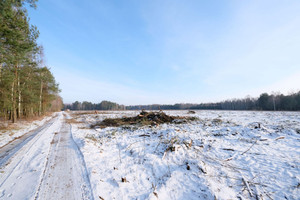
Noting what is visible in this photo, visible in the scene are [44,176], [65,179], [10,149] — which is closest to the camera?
[65,179]

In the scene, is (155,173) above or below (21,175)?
below

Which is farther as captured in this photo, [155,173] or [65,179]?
[155,173]

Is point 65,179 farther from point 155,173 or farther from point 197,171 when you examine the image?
point 197,171

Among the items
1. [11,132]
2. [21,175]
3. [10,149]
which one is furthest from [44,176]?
[11,132]

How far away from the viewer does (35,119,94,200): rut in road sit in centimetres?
279

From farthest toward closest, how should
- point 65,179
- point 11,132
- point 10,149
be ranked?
point 11,132 < point 10,149 < point 65,179

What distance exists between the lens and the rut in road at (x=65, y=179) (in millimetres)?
2785

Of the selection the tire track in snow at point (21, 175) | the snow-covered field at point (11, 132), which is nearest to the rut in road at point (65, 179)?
the tire track in snow at point (21, 175)

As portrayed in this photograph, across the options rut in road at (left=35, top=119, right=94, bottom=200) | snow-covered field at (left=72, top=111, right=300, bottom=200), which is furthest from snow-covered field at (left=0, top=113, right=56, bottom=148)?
snow-covered field at (left=72, top=111, right=300, bottom=200)

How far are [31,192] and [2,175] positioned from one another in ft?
5.64

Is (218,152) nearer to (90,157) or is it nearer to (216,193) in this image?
(216,193)

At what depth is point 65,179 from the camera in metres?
3.33

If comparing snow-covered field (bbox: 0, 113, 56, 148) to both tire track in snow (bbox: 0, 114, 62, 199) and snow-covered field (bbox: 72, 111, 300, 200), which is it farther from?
snow-covered field (bbox: 72, 111, 300, 200)

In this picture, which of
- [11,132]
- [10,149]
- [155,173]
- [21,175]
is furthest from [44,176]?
[11,132]
